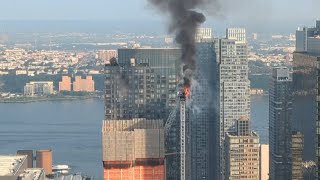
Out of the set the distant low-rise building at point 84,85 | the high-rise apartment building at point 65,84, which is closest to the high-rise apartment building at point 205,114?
the distant low-rise building at point 84,85

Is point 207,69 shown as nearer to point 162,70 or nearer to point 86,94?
point 162,70

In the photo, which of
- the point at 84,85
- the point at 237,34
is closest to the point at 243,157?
the point at 237,34

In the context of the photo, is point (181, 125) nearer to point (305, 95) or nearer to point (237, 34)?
point (305, 95)

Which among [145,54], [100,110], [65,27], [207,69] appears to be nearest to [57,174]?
[145,54]

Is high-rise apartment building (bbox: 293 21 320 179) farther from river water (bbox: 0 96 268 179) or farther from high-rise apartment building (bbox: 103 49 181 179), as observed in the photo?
river water (bbox: 0 96 268 179)

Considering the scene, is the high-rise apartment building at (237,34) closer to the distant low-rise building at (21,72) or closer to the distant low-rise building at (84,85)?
the distant low-rise building at (84,85)

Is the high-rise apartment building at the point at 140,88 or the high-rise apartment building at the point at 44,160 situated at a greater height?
the high-rise apartment building at the point at 140,88

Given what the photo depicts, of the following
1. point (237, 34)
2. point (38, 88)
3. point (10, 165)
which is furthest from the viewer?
point (38, 88)
